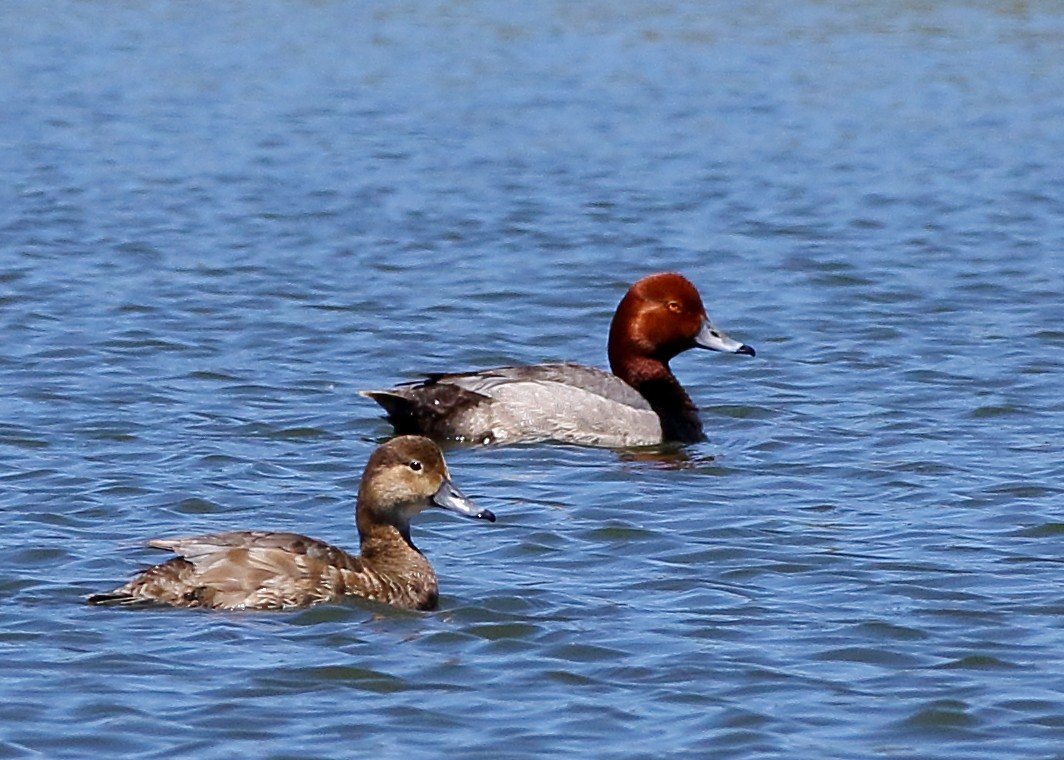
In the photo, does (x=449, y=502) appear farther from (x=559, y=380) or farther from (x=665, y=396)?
(x=665, y=396)

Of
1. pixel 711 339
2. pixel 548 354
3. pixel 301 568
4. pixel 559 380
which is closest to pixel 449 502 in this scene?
pixel 301 568

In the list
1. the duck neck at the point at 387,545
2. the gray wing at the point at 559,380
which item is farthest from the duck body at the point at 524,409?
the duck neck at the point at 387,545

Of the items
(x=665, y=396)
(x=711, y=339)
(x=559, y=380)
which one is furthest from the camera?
(x=711, y=339)

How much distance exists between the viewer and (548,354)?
14859 mm

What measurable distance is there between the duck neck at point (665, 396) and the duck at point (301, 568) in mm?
3551

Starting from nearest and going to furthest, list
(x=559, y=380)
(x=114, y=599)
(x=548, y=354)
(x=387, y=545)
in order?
(x=114, y=599)
(x=387, y=545)
(x=559, y=380)
(x=548, y=354)

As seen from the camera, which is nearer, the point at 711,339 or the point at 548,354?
the point at 711,339

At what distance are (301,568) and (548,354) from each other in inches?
239

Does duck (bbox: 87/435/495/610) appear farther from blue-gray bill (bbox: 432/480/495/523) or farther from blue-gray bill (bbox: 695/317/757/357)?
blue-gray bill (bbox: 695/317/757/357)

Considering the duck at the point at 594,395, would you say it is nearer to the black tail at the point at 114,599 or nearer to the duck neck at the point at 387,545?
the duck neck at the point at 387,545

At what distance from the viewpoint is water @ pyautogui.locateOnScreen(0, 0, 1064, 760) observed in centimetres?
806

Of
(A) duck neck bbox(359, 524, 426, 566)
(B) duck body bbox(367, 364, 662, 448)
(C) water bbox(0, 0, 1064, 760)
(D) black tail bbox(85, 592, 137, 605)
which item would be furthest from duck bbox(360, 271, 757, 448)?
(D) black tail bbox(85, 592, 137, 605)

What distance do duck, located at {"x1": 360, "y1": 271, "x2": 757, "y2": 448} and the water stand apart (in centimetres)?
33

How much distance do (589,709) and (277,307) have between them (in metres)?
8.16
